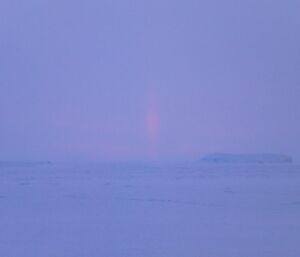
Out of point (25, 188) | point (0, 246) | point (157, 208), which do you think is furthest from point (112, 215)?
point (25, 188)

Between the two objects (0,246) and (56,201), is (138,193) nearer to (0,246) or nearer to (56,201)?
(56,201)

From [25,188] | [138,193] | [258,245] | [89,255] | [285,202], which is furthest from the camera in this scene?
[25,188]

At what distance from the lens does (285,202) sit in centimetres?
1770

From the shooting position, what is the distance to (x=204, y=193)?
21.3 metres

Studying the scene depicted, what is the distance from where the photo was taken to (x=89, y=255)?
9656mm

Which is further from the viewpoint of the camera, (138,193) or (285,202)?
(138,193)

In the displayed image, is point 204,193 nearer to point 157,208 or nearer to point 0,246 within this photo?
point 157,208

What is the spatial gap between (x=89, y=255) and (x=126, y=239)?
64.9 inches

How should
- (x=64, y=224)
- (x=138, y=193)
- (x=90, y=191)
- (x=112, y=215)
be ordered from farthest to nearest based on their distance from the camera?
(x=90, y=191) < (x=138, y=193) < (x=112, y=215) < (x=64, y=224)

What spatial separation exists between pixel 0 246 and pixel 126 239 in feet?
7.40

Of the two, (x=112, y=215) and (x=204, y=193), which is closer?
(x=112, y=215)

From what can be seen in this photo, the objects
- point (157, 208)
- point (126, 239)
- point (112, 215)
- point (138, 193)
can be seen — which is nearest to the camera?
point (126, 239)

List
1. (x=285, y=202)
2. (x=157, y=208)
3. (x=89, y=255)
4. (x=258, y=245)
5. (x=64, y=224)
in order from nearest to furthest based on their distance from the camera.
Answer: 1. (x=89, y=255)
2. (x=258, y=245)
3. (x=64, y=224)
4. (x=157, y=208)
5. (x=285, y=202)

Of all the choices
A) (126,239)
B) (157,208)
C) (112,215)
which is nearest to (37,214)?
(112,215)
